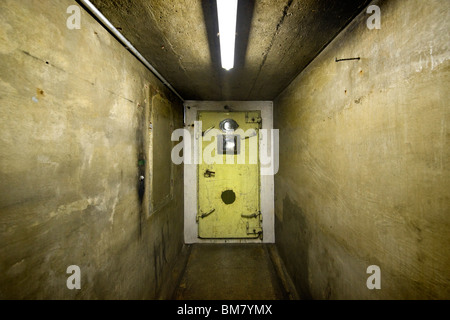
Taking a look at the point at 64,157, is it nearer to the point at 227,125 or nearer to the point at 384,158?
the point at 384,158

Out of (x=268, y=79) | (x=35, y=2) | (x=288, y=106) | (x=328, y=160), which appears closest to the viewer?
(x=35, y=2)

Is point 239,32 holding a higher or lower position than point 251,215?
higher

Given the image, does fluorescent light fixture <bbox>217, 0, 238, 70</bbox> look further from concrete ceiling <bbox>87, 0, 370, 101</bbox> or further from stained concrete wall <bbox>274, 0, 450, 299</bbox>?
stained concrete wall <bbox>274, 0, 450, 299</bbox>

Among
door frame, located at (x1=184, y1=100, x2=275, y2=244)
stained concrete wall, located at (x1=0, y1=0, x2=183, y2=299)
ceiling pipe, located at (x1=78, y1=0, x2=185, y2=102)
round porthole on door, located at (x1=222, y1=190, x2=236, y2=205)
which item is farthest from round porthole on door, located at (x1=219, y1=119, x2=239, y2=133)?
stained concrete wall, located at (x1=0, y1=0, x2=183, y2=299)

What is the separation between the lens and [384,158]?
40.1 inches

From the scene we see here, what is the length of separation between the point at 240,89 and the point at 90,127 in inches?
89.5

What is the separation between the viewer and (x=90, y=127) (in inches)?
45.5

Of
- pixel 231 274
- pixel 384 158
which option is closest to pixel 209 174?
pixel 231 274

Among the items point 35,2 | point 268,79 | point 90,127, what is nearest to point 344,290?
point 90,127

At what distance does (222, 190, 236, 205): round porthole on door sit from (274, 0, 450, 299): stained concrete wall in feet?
5.76

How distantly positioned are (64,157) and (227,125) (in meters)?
2.73
